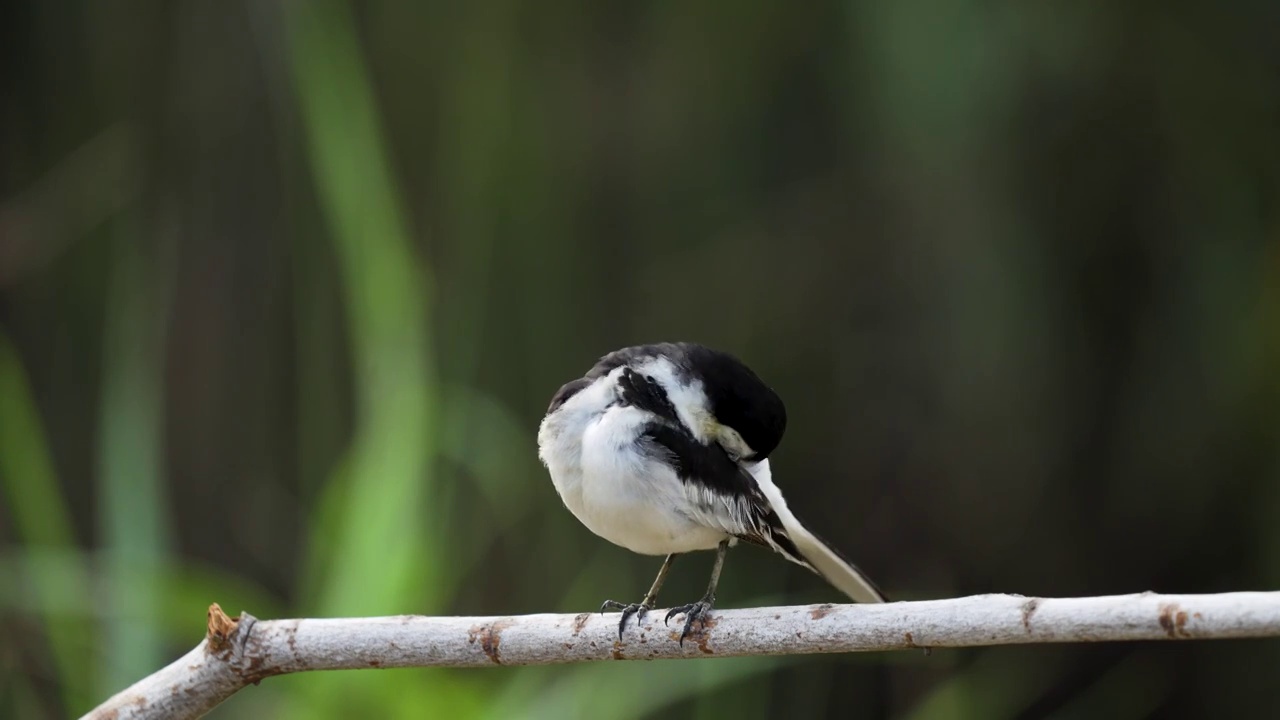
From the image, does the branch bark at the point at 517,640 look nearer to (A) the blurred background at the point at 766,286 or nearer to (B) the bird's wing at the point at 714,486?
(B) the bird's wing at the point at 714,486

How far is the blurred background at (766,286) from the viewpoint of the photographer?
2.22 metres

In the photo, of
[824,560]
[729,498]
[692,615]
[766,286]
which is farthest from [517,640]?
[766,286]

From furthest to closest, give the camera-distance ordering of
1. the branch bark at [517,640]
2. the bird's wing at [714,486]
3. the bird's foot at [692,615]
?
the bird's wing at [714,486]
the bird's foot at [692,615]
the branch bark at [517,640]

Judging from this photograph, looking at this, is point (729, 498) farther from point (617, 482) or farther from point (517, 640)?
point (517, 640)

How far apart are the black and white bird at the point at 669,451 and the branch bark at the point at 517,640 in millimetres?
78

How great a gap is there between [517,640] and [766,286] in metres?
1.65

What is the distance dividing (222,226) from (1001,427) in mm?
1756

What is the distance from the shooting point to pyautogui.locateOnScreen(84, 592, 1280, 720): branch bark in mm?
811

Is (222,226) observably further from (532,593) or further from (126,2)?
(532,593)

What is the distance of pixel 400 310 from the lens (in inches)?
65.7

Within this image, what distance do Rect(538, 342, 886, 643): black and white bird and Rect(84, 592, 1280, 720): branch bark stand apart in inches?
3.1

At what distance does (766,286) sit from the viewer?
2.49 m

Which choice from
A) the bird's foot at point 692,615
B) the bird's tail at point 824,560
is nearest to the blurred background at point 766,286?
the bird's tail at point 824,560

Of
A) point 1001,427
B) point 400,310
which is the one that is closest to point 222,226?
point 400,310
